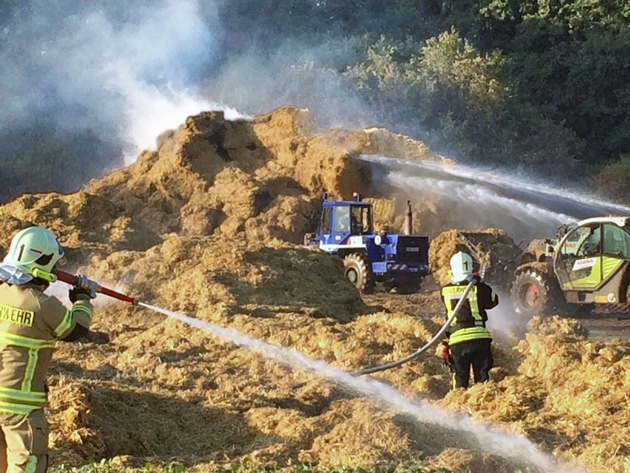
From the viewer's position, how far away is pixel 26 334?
19.4 ft

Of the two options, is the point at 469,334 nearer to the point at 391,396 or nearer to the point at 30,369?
the point at 391,396

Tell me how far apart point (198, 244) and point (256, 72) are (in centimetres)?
2512

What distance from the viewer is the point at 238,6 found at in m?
45.9

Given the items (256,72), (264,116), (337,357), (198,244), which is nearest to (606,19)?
(256,72)

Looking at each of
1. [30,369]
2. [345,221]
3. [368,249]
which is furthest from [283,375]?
[345,221]

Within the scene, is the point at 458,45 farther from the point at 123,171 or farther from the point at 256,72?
the point at 123,171

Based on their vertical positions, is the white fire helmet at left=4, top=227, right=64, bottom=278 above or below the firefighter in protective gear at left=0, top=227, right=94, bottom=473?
above

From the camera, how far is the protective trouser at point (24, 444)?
5719 mm

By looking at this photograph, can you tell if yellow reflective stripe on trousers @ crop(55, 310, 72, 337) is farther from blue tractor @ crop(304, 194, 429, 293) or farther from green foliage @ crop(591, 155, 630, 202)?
green foliage @ crop(591, 155, 630, 202)

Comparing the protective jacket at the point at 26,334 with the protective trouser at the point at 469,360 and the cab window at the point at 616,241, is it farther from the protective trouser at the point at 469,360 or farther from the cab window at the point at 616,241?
the cab window at the point at 616,241

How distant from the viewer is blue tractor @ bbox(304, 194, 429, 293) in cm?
2225

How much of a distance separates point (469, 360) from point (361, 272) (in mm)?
12176

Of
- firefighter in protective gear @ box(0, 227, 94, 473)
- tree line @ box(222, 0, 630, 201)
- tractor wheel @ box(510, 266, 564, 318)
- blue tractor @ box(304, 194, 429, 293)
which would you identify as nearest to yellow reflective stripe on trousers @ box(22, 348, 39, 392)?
firefighter in protective gear @ box(0, 227, 94, 473)

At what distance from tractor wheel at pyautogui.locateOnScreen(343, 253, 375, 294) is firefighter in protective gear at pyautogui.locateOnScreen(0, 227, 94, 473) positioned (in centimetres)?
1599
